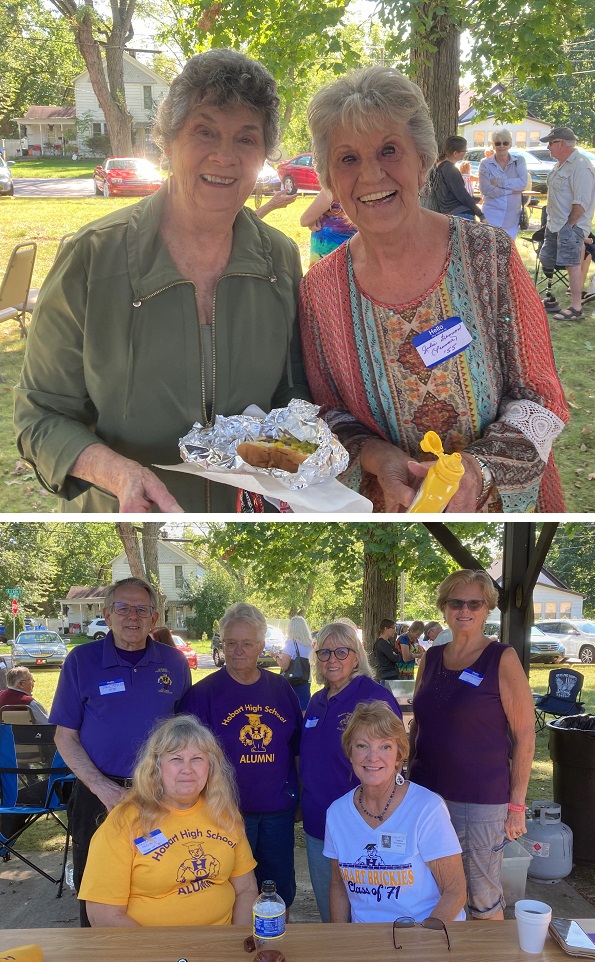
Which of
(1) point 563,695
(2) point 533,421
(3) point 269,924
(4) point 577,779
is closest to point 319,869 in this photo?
(3) point 269,924

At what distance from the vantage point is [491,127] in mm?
2133

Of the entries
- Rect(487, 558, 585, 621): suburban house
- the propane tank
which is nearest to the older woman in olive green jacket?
the propane tank

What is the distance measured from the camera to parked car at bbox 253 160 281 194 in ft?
6.31

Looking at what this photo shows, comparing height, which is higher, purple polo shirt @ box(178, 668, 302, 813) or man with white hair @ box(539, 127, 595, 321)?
man with white hair @ box(539, 127, 595, 321)

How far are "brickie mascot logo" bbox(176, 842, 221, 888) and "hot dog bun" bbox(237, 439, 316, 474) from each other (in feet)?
3.66

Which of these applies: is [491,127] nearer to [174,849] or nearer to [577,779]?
[174,849]

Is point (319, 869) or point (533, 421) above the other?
point (533, 421)

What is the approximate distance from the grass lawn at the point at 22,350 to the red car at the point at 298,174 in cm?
3

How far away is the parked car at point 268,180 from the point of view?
1922 mm

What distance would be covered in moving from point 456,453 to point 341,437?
30cm

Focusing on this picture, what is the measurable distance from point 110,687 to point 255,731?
1.78 ft

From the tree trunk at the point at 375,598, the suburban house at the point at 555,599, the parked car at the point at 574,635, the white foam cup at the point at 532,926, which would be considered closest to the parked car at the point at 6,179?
the white foam cup at the point at 532,926

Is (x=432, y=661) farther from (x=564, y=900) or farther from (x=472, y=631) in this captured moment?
(x=564, y=900)

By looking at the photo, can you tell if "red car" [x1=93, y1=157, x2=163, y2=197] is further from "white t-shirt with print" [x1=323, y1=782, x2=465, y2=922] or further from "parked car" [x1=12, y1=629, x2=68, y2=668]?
"parked car" [x1=12, y1=629, x2=68, y2=668]
